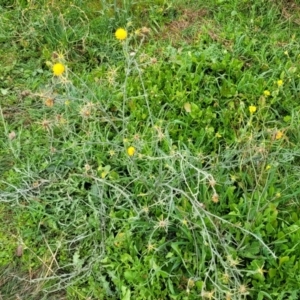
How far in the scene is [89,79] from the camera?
3.19m

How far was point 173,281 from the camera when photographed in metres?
2.29

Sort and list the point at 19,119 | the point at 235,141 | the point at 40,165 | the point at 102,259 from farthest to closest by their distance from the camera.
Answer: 1. the point at 19,119
2. the point at 40,165
3. the point at 235,141
4. the point at 102,259

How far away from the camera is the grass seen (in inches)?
90.0

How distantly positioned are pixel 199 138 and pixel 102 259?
0.83 metres

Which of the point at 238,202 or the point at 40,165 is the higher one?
the point at 238,202

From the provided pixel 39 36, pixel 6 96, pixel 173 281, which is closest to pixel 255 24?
pixel 39 36

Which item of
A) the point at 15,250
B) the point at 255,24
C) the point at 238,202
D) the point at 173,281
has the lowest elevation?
the point at 15,250

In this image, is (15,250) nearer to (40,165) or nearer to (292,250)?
(40,165)

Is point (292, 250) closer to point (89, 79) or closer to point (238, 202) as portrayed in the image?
point (238, 202)

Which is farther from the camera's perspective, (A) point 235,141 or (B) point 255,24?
(B) point 255,24

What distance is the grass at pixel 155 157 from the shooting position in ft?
7.50

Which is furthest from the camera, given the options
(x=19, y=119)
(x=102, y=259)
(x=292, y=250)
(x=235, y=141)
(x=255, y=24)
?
(x=255, y=24)

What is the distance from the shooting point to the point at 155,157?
2482 millimetres

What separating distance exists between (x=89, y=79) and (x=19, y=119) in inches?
19.4
